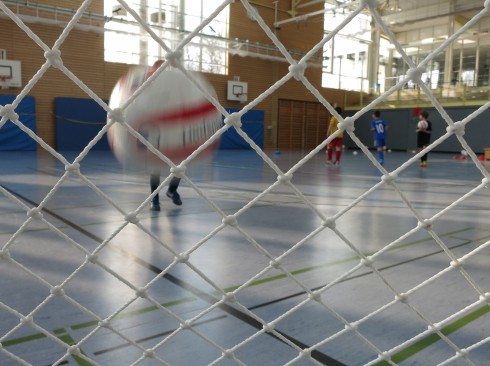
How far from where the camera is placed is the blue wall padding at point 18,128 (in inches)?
497

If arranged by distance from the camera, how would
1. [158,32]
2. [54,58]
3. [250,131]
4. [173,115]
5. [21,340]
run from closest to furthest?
[54,58] < [21,340] < [173,115] < [158,32] < [250,131]

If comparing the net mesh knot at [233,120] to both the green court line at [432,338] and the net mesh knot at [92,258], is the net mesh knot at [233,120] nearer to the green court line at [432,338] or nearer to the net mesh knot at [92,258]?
the net mesh knot at [92,258]

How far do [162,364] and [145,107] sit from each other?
66.1 inches

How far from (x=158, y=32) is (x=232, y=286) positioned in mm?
13354

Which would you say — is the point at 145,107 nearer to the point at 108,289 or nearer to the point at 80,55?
the point at 108,289

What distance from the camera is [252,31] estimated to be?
17.2m

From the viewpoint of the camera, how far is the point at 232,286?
2.23 metres

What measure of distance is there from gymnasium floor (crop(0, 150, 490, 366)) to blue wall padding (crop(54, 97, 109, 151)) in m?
9.73

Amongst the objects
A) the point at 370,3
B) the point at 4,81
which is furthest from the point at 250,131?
the point at 370,3

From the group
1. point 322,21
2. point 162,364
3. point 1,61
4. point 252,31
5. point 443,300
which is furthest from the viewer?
point 322,21

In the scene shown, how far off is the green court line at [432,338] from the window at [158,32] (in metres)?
12.8

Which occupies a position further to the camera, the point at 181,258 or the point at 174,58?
the point at 181,258

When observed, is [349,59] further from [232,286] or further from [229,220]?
[229,220]

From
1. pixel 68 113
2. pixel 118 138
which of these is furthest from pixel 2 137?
pixel 118 138
